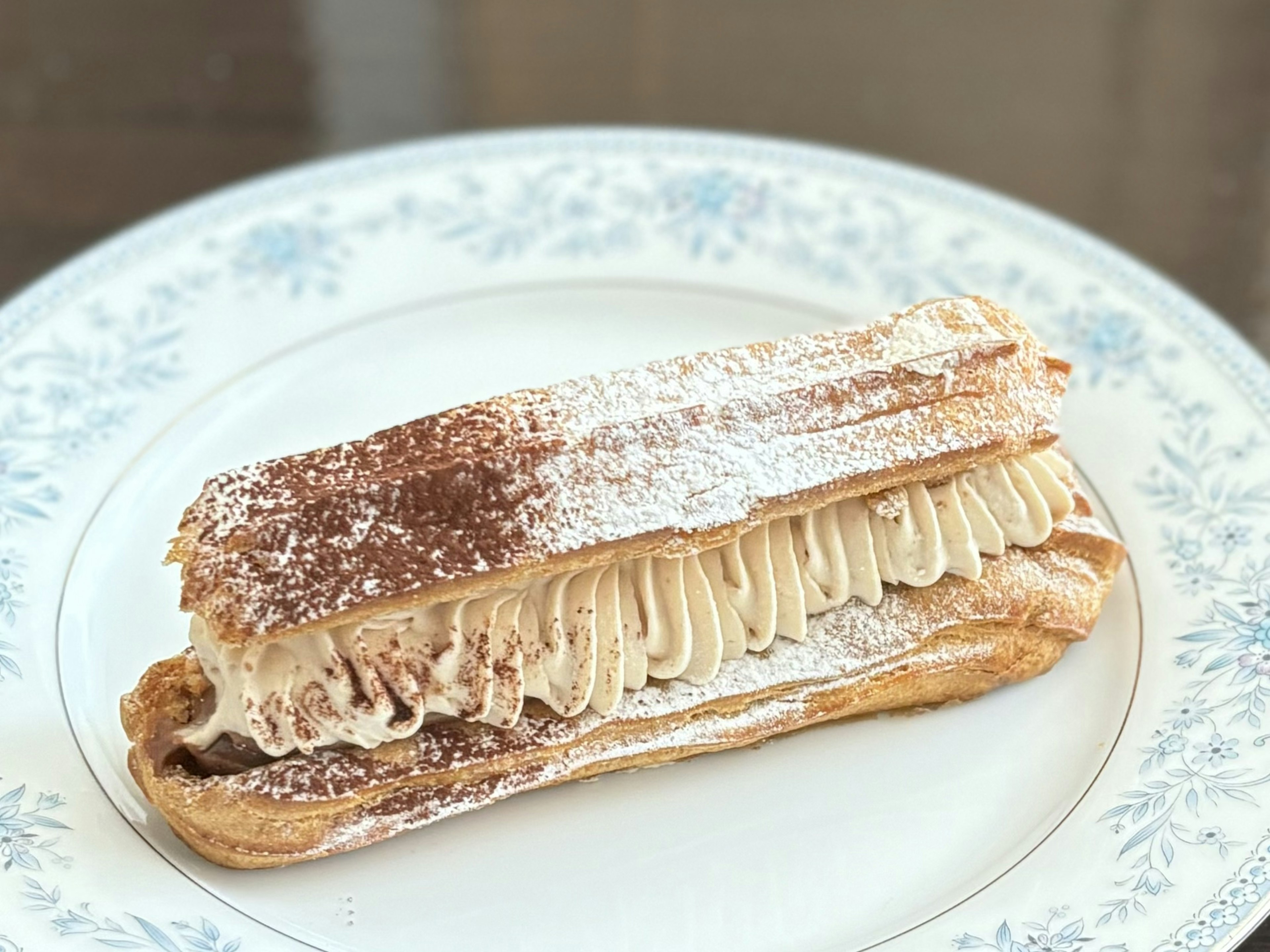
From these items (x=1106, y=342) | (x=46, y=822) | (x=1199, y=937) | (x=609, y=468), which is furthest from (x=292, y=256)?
(x=1199, y=937)

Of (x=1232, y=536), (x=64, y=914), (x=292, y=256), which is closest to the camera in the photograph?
(x=64, y=914)

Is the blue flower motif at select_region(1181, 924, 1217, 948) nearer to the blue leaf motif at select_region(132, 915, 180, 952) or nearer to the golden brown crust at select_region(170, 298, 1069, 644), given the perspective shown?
the golden brown crust at select_region(170, 298, 1069, 644)

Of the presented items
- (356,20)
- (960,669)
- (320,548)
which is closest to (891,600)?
(960,669)

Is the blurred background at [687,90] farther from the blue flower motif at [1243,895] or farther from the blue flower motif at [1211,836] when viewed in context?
the blue flower motif at [1243,895]

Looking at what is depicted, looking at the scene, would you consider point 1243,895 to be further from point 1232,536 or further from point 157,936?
point 157,936

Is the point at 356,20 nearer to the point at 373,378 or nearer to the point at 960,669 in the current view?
the point at 373,378

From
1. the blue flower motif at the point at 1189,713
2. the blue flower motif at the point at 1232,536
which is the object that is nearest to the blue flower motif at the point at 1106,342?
the blue flower motif at the point at 1232,536
